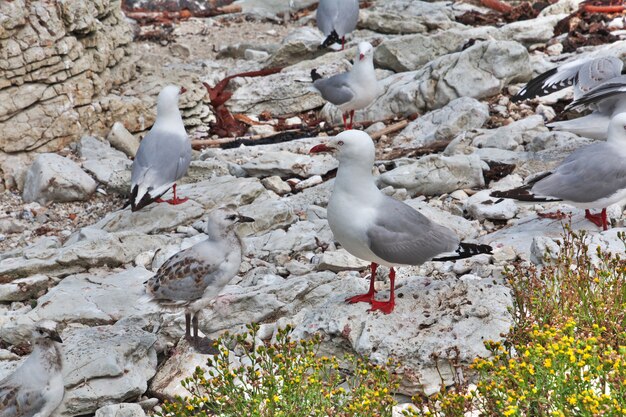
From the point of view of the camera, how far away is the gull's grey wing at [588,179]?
7191 millimetres

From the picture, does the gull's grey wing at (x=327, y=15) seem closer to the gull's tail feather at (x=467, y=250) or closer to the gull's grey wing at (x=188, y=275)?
the gull's grey wing at (x=188, y=275)

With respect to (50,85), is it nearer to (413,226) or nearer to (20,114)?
(20,114)

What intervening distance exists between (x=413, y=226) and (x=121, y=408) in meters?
2.22

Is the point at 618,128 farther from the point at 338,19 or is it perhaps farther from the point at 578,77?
the point at 338,19

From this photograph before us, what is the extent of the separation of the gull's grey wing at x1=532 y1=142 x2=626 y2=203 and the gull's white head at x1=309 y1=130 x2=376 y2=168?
2.04 m

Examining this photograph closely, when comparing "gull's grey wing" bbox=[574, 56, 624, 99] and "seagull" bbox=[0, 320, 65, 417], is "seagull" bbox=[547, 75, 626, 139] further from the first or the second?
"seagull" bbox=[0, 320, 65, 417]

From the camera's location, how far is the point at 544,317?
537 centimetres

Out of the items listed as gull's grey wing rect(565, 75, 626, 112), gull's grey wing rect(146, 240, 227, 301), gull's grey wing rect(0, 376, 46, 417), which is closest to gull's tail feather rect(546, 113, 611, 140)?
gull's grey wing rect(565, 75, 626, 112)

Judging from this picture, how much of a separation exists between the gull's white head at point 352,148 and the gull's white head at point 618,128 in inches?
103

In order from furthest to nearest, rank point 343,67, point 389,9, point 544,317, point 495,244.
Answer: point 389,9 < point 343,67 < point 495,244 < point 544,317

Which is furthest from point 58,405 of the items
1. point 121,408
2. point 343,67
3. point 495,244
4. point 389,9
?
point 389,9

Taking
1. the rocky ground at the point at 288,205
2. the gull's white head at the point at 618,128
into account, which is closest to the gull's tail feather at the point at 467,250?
the rocky ground at the point at 288,205

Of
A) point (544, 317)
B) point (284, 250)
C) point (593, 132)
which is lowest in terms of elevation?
point (284, 250)


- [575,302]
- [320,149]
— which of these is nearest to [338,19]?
[320,149]
